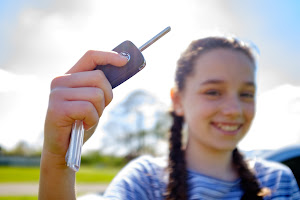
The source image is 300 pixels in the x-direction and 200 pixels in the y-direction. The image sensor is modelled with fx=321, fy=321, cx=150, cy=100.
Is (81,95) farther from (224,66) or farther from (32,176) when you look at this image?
(32,176)

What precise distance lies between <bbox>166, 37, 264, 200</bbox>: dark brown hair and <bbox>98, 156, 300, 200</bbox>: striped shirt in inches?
1.5

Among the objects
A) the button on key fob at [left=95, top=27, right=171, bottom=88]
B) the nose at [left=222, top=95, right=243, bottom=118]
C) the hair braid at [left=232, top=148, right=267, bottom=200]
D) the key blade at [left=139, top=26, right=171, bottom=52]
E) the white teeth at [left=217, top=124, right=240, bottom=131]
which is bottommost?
the hair braid at [left=232, top=148, right=267, bottom=200]

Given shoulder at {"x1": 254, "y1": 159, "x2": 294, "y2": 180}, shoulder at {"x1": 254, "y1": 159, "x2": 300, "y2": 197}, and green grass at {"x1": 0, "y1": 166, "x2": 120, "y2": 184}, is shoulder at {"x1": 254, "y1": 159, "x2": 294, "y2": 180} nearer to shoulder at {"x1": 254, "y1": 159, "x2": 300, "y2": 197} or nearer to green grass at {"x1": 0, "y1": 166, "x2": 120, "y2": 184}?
shoulder at {"x1": 254, "y1": 159, "x2": 300, "y2": 197}

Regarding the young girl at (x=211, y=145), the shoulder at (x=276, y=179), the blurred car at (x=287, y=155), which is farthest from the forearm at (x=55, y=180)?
the blurred car at (x=287, y=155)

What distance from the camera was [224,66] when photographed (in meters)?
1.69

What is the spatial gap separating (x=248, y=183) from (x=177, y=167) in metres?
0.39

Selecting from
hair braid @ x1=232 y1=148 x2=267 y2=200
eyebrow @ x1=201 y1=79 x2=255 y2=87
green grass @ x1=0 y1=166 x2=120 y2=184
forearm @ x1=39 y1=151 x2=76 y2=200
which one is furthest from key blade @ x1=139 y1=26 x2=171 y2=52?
green grass @ x1=0 y1=166 x2=120 y2=184

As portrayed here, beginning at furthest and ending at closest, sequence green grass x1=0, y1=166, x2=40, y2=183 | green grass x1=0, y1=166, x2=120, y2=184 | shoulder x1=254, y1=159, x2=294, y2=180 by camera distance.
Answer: green grass x1=0, y1=166, x2=120, y2=184, green grass x1=0, y1=166, x2=40, y2=183, shoulder x1=254, y1=159, x2=294, y2=180

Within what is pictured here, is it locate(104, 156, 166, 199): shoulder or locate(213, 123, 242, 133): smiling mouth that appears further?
locate(213, 123, 242, 133): smiling mouth

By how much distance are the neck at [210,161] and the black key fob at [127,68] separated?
818mm

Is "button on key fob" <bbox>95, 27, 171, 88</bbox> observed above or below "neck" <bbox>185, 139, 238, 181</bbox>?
above

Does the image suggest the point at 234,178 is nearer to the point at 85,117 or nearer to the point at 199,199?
the point at 199,199

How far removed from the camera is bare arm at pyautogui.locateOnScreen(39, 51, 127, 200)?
983 millimetres

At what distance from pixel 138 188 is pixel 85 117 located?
75cm
